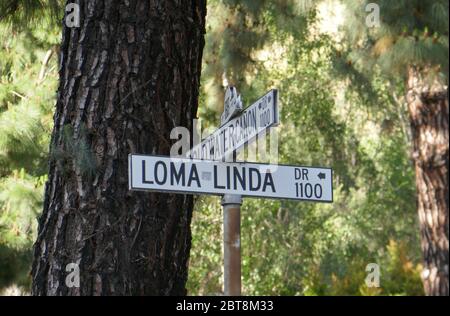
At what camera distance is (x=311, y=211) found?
67.7ft

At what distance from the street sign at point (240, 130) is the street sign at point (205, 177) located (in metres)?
0.07

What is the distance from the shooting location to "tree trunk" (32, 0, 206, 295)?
4.06m

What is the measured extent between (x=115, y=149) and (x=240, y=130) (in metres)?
Result: 0.61

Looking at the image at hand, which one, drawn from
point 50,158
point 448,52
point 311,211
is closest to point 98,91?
point 50,158

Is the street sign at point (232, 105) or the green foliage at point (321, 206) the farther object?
the green foliage at point (321, 206)

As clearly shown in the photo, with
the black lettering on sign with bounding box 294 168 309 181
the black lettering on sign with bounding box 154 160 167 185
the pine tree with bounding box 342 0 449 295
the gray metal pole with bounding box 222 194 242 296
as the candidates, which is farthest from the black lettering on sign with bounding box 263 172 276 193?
the pine tree with bounding box 342 0 449 295

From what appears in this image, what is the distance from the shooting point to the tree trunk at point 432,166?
12.6 m

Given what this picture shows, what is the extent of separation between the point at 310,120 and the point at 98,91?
1522 centimetres

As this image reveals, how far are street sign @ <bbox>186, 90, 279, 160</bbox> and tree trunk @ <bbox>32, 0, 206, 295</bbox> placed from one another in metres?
0.35

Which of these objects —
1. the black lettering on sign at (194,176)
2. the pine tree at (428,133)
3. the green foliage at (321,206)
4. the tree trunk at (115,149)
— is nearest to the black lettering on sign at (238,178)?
the black lettering on sign at (194,176)

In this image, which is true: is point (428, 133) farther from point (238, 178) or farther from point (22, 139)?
point (238, 178)

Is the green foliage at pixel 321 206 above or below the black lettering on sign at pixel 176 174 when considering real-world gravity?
above

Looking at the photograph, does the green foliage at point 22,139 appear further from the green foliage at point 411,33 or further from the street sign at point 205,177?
the street sign at point 205,177

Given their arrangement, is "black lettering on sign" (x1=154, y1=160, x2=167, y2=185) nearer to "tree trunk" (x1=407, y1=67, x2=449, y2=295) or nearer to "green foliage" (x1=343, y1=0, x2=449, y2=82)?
"green foliage" (x1=343, y1=0, x2=449, y2=82)
